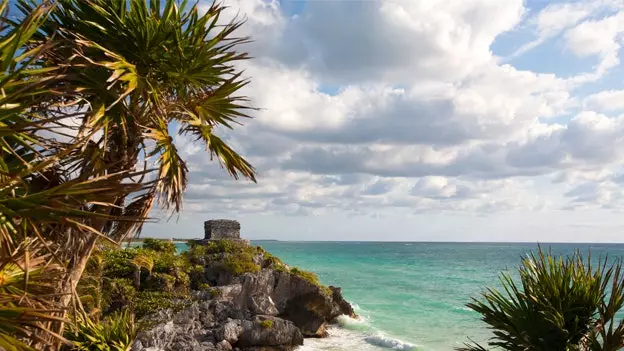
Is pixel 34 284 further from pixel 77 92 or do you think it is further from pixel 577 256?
pixel 577 256

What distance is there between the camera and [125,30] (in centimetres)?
514

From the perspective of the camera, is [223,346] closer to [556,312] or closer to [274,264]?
[274,264]

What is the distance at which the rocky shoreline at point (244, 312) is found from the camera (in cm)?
1341

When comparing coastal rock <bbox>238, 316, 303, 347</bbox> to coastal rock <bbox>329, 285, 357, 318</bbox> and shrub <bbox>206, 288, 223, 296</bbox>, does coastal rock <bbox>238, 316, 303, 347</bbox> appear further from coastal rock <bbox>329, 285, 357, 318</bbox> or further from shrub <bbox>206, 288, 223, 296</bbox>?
coastal rock <bbox>329, 285, 357, 318</bbox>

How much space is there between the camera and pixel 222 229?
27.4 m

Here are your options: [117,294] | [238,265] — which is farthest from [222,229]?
[117,294]

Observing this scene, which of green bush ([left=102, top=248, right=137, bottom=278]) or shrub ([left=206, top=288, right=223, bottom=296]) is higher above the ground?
green bush ([left=102, top=248, right=137, bottom=278])

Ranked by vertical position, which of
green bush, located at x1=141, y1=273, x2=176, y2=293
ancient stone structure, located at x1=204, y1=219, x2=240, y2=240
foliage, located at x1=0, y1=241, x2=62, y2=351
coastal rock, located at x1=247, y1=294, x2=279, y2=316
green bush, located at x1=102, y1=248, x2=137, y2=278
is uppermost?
ancient stone structure, located at x1=204, y1=219, x2=240, y2=240

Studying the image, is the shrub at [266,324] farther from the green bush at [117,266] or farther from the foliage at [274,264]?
the foliage at [274,264]

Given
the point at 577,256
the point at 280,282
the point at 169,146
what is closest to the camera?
the point at 169,146

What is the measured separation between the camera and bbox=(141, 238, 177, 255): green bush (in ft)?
65.4

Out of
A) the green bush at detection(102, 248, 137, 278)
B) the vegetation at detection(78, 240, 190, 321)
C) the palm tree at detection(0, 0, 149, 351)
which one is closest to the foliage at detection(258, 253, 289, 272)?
the vegetation at detection(78, 240, 190, 321)

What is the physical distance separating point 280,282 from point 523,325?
15.2 m

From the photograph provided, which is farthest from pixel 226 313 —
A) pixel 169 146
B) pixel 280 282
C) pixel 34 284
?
pixel 34 284
